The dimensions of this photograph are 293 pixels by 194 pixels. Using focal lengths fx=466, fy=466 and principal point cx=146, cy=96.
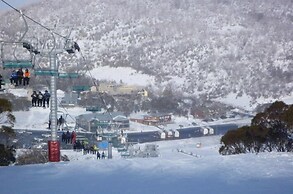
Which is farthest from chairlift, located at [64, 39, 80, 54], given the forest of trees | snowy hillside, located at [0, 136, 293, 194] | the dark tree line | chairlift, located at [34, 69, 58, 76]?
the dark tree line

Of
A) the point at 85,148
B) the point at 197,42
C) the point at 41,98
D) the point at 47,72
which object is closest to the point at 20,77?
the point at 47,72

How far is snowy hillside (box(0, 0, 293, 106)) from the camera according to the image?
33.0 m

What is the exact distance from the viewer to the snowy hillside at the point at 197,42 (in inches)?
1300

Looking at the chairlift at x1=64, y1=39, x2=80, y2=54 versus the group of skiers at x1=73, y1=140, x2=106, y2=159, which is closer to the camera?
the chairlift at x1=64, y1=39, x2=80, y2=54

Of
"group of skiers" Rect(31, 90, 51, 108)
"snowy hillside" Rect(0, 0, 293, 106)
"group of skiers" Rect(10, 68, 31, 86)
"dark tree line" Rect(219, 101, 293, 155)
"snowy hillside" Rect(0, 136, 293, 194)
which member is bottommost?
"snowy hillside" Rect(0, 136, 293, 194)

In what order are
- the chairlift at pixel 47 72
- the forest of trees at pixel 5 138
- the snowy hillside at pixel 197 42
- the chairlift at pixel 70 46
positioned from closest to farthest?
the chairlift at pixel 47 72
the chairlift at pixel 70 46
the forest of trees at pixel 5 138
the snowy hillside at pixel 197 42

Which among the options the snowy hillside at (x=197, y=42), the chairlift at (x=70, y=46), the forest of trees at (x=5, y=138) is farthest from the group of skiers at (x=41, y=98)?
the snowy hillside at (x=197, y=42)

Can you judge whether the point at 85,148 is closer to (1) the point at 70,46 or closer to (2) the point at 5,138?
(2) the point at 5,138

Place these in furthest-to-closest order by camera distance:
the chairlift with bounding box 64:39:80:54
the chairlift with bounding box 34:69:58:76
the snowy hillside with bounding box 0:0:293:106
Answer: the snowy hillside with bounding box 0:0:293:106
the chairlift with bounding box 64:39:80:54
the chairlift with bounding box 34:69:58:76

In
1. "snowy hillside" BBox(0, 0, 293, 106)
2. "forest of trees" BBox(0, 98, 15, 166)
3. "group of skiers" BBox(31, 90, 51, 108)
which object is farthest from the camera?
"snowy hillside" BBox(0, 0, 293, 106)

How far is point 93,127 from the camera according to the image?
1716cm

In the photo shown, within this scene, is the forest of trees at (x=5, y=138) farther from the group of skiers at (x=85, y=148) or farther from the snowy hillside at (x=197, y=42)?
the snowy hillside at (x=197, y=42)

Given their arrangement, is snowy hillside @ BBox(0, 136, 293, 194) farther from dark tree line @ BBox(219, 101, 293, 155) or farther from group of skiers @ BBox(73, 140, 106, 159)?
group of skiers @ BBox(73, 140, 106, 159)

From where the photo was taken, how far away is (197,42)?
4156 cm
